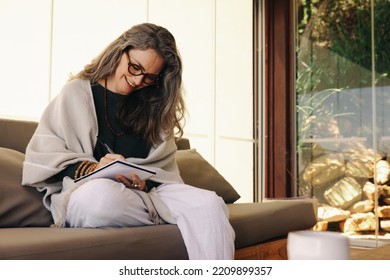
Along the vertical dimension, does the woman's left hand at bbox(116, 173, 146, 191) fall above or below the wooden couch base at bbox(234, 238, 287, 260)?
above

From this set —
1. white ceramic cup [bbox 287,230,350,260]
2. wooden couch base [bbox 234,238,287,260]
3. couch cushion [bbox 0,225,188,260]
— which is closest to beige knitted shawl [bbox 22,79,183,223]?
couch cushion [bbox 0,225,188,260]

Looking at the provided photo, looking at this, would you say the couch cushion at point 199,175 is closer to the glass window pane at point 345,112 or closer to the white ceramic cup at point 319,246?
the glass window pane at point 345,112

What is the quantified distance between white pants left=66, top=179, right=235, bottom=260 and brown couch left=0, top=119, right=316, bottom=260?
50 millimetres

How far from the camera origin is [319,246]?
687 mm

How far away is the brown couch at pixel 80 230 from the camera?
3.57ft

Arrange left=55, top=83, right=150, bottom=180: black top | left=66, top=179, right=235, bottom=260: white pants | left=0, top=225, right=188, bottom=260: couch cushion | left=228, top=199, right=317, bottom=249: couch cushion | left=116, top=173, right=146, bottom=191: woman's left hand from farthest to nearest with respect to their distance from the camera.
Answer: left=228, top=199, right=317, bottom=249: couch cushion
left=55, top=83, right=150, bottom=180: black top
left=116, top=173, right=146, bottom=191: woman's left hand
left=66, top=179, right=235, bottom=260: white pants
left=0, top=225, right=188, bottom=260: couch cushion

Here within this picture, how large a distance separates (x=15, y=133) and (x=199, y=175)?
3.23 ft

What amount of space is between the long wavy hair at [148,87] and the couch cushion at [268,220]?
474 millimetres

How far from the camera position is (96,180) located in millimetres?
1374

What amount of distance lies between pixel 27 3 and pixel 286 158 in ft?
8.16

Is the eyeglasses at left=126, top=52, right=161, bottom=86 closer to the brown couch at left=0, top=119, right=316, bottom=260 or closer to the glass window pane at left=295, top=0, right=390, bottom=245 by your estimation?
the brown couch at left=0, top=119, right=316, bottom=260

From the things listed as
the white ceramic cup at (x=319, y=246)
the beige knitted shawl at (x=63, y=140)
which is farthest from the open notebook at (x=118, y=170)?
the white ceramic cup at (x=319, y=246)

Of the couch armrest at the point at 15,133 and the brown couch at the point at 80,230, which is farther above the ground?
the couch armrest at the point at 15,133

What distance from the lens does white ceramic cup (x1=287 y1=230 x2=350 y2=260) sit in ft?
2.26
